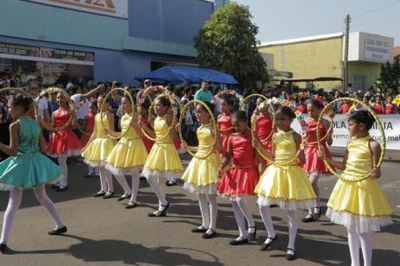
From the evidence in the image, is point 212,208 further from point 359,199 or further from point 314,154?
point 359,199

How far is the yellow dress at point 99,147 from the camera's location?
8828 millimetres

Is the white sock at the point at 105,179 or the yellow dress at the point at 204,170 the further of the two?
the white sock at the point at 105,179

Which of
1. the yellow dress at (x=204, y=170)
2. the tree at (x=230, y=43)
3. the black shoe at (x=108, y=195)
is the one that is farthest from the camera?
the tree at (x=230, y=43)

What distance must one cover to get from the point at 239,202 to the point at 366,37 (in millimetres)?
40154

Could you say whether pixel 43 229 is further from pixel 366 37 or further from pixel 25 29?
pixel 366 37

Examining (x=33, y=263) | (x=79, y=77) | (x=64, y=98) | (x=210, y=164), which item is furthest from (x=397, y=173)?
(x=79, y=77)

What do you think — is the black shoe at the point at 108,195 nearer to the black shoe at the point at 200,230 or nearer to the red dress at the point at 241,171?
the black shoe at the point at 200,230

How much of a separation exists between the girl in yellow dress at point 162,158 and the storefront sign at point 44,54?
13298 mm

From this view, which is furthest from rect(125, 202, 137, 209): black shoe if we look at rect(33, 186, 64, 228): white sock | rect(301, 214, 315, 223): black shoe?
rect(301, 214, 315, 223): black shoe

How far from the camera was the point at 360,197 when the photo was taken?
499 cm

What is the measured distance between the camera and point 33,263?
5.61 metres

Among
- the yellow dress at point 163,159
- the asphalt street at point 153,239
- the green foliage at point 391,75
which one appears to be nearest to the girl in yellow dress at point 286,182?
the asphalt street at point 153,239

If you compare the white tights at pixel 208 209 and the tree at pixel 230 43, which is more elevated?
the tree at pixel 230 43

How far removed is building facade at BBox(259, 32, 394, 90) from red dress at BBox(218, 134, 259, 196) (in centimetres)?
3612
